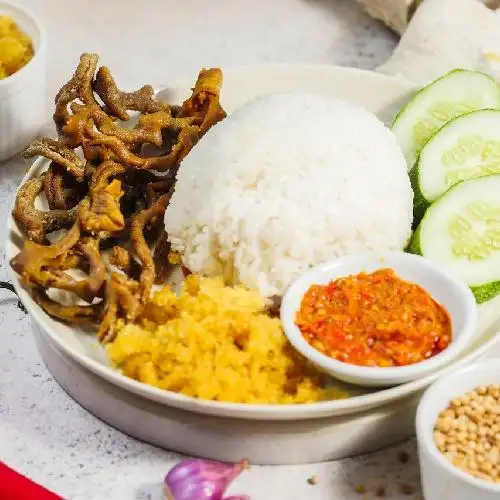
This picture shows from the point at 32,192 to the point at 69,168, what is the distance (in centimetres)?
14

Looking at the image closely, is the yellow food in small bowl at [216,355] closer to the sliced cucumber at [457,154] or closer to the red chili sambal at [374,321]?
the red chili sambal at [374,321]

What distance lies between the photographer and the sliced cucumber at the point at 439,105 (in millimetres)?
3381

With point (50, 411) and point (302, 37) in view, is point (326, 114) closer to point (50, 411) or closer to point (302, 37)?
point (50, 411)

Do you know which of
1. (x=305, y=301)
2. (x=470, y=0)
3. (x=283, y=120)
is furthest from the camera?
(x=470, y=0)

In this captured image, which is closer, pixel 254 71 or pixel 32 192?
pixel 32 192

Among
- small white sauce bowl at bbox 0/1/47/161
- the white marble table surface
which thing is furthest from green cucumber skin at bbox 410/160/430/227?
small white sauce bowl at bbox 0/1/47/161

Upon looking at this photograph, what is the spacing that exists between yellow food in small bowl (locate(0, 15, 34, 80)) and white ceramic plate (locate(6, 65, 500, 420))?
55cm

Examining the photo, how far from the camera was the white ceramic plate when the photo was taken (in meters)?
2.44

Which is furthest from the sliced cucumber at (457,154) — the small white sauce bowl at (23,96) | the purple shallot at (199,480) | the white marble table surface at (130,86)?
the small white sauce bowl at (23,96)

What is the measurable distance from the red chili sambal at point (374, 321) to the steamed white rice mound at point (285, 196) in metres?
0.17

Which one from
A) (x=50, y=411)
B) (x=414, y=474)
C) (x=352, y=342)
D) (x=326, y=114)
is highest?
(x=326, y=114)

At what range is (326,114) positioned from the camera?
3117 millimetres

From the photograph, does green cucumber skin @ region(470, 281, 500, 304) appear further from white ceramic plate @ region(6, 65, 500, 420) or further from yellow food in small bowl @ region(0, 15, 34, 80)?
yellow food in small bowl @ region(0, 15, 34, 80)

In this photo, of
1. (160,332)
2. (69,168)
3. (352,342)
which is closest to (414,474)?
(352,342)
